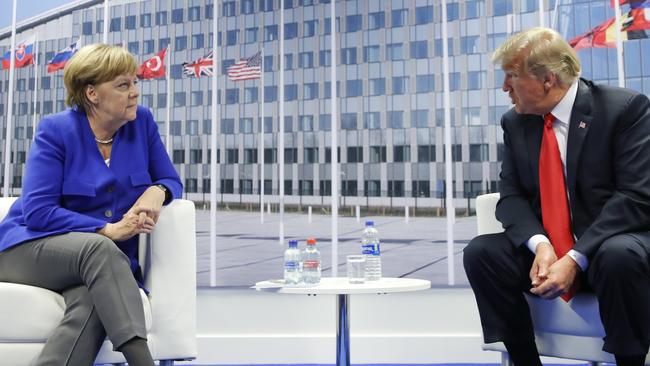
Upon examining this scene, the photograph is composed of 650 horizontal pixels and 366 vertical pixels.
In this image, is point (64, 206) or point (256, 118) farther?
point (256, 118)

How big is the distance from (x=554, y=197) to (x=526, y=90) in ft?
1.00

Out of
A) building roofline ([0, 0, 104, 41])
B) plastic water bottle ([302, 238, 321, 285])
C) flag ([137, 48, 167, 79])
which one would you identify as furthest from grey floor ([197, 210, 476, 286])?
plastic water bottle ([302, 238, 321, 285])

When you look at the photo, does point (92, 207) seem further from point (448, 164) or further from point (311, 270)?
point (448, 164)

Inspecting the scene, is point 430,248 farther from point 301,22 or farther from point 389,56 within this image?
point 301,22

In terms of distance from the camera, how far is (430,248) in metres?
36.0

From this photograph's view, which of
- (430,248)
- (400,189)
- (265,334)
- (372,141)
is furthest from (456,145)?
(265,334)

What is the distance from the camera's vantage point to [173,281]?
1688 millimetres

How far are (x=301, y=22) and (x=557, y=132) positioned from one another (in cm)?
3242

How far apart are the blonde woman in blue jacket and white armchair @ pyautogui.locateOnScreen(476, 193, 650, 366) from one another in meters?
1.00

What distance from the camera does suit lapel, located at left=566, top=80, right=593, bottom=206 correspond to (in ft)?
4.93

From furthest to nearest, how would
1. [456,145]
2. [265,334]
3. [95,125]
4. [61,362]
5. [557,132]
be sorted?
[456,145] → [265,334] → [95,125] → [557,132] → [61,362]

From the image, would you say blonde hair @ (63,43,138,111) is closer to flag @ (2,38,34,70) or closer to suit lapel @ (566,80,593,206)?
suit lapel @ (566,80,593,206)

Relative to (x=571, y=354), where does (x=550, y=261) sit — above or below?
above

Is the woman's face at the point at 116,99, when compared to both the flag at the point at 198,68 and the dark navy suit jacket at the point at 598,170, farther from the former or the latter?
the flag at the point at 198,68
